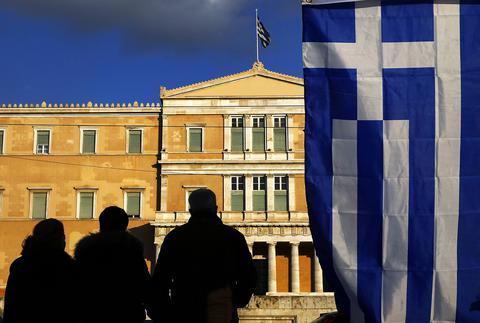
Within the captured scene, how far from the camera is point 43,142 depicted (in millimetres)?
35031

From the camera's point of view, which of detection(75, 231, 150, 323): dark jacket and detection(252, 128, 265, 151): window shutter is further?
detection(252, 128, 265, 151): window shutter

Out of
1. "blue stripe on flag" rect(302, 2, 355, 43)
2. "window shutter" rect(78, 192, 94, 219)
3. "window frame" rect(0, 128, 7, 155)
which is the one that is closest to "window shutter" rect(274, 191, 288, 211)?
"window shutter" rect(78, 192, 94, 219)

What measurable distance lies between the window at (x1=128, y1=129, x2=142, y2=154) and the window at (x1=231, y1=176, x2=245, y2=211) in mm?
5568

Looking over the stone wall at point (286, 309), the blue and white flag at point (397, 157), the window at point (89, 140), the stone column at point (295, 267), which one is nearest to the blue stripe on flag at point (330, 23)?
the blue and white flag at point (397, 157)

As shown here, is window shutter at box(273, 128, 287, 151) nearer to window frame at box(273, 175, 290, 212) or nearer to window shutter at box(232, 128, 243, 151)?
→ window frame at box(273, 175, 290, 212)

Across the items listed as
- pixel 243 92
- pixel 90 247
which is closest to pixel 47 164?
pixel 243 92

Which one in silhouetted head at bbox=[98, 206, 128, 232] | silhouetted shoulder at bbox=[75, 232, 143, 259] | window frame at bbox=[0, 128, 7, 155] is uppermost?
window frame at bbox=[0, 128, 7, 155]

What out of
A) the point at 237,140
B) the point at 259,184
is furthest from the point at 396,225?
the point at 237,140

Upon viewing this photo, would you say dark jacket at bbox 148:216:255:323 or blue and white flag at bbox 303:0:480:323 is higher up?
blue and white flag at bbox 303:0:480:323

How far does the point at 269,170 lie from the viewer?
33.6 m

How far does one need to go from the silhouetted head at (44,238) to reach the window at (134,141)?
2980 cm

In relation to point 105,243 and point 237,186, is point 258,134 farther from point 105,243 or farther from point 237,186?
point 105,243

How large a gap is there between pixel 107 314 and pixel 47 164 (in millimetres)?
31096

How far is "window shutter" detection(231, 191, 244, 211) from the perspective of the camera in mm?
33438
